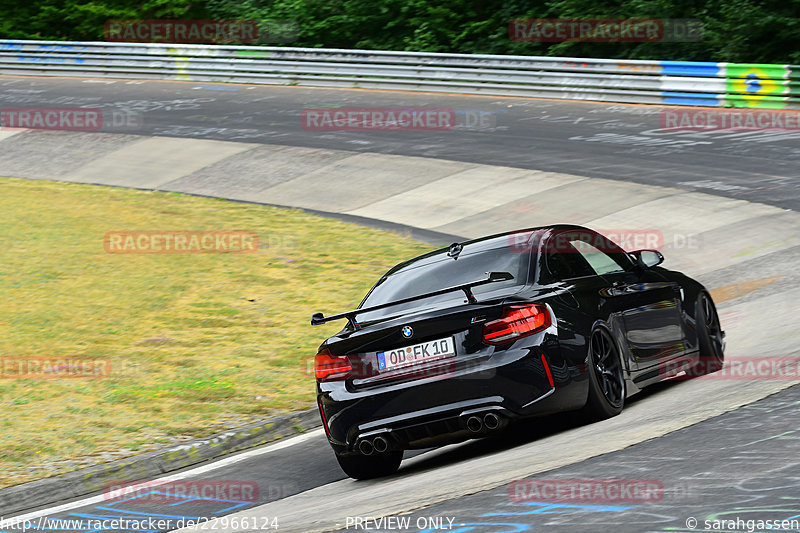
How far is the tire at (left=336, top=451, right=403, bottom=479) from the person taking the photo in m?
7.56

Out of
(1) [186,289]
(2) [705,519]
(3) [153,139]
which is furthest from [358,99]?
(2) [705,519]

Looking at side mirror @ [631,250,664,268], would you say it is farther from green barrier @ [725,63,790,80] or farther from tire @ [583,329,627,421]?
green barrier @ [725,63,790,80]

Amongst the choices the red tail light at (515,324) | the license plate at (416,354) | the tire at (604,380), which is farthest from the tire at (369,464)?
the tire at (604,380)

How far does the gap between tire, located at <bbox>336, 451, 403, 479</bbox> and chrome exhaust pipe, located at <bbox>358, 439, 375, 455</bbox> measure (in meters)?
0.14

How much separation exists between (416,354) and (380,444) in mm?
612

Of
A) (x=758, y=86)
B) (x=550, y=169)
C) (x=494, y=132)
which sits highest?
(x=758, y=86)

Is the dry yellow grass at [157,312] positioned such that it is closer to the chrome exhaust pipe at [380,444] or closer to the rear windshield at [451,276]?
the rear windshield at [451,276]

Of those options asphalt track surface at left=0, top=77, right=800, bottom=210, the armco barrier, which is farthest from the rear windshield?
the armco barrier

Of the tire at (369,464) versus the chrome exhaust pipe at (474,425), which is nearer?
the chrome exhaust pipe at (474,425)

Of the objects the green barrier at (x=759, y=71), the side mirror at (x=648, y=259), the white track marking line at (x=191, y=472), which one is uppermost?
the green barrier at (x=759, y=71)

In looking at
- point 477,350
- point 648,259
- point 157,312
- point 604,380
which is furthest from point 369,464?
point 157,312

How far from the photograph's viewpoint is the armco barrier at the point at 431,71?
24031 mm

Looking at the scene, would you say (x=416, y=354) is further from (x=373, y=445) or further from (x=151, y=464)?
(x=151, y=464)

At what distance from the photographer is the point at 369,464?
25.1ft
